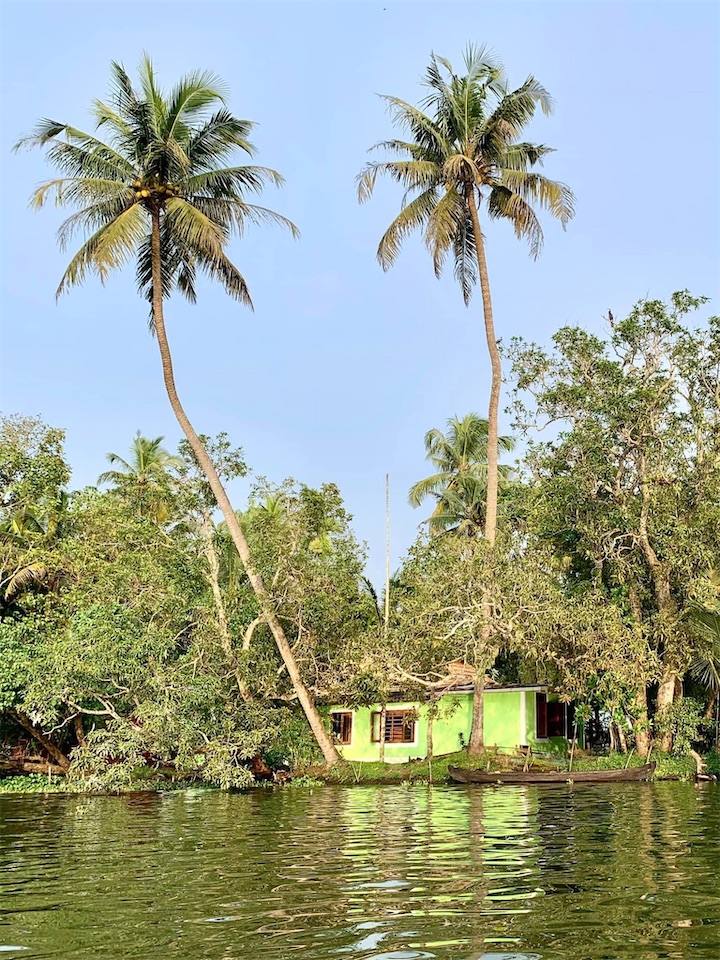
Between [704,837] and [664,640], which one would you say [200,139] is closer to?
[664,640]

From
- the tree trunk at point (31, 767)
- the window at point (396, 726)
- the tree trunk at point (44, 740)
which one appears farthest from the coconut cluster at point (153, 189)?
the window at point (396, 726)

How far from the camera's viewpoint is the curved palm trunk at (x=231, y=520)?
2658cm

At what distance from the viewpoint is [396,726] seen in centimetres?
3359

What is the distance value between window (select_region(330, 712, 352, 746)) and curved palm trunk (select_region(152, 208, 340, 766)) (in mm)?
6966

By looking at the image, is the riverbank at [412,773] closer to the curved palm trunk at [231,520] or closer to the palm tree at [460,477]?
the curved palm trunk at [231,520]

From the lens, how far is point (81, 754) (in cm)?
2520

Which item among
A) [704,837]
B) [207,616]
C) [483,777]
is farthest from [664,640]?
[704,837]

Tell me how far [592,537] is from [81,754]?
15774 mm

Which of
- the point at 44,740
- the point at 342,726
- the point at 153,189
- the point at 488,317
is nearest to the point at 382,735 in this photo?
→ the point at 342,726

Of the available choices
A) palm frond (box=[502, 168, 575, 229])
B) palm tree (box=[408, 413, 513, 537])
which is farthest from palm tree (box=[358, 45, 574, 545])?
palm tree (box=[408, 413, 513, 537])

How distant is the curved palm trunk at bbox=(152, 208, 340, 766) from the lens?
26578 millimetres

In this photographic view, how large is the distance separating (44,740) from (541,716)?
51.1 ft

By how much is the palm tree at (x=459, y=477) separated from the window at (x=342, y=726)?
1104 cm

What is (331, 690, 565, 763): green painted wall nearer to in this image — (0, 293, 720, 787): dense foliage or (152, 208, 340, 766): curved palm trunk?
(0, 293, 720, 787): dense foliage
